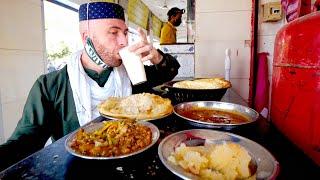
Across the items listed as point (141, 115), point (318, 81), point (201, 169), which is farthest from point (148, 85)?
point (201, 169)

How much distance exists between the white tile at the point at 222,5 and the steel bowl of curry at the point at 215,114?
5.69 ft

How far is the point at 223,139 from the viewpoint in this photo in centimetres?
71

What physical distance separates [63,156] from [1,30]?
187cm

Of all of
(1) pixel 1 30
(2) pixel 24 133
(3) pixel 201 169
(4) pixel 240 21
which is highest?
(4) pixel 240 21

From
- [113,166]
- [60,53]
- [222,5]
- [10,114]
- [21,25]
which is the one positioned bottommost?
[10,114]

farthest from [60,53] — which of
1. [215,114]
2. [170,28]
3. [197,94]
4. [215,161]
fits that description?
[215,161]

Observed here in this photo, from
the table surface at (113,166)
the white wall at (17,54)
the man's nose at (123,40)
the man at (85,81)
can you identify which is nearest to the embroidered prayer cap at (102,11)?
the man at (85,81)

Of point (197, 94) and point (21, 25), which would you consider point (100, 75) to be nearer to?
point (197, 94)

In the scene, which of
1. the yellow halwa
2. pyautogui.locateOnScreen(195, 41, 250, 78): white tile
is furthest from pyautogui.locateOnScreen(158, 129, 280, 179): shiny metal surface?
pyautogui.locateOnScreen(195, 41, 250, 78): white tile

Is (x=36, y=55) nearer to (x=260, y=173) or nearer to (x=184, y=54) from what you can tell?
(x=184, y=54)

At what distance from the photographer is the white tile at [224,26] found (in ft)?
8.07

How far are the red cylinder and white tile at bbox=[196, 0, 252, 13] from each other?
139 cm

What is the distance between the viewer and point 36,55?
2.49 m

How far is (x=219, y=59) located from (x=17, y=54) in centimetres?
210
